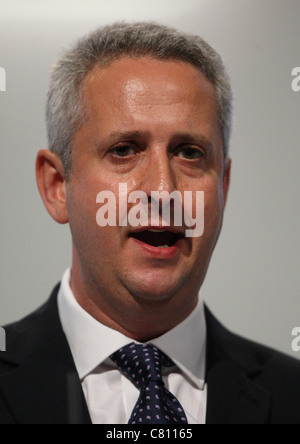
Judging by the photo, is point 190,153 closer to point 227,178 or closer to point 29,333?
point 227,178

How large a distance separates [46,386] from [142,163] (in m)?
0.47

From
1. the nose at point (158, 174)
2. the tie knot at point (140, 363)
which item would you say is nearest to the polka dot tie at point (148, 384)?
the tie knot at point (140, 363)

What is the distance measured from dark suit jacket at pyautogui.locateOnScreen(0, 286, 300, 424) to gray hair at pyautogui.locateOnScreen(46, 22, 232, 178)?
1.16ft

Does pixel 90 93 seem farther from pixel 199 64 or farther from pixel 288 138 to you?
pixel 288 138

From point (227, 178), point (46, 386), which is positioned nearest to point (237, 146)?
point (227, 178)

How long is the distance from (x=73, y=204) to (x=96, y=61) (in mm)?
288

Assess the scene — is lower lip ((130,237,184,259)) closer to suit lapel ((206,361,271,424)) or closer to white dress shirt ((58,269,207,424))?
white dress shirt ((58,269,207,424))

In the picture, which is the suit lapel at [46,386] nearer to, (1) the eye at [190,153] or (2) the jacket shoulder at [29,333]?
(2) the jacket shoulder at [29,333]

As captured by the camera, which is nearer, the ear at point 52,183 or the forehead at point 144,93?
the forehead at point 144,93

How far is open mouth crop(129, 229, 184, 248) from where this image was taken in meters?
1.25

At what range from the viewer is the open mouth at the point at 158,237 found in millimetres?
1250

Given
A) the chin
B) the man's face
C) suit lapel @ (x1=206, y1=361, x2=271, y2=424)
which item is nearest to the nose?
the man's face

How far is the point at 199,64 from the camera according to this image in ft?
4.32

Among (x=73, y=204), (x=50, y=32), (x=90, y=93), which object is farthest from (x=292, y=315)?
(x=50, y=32)
